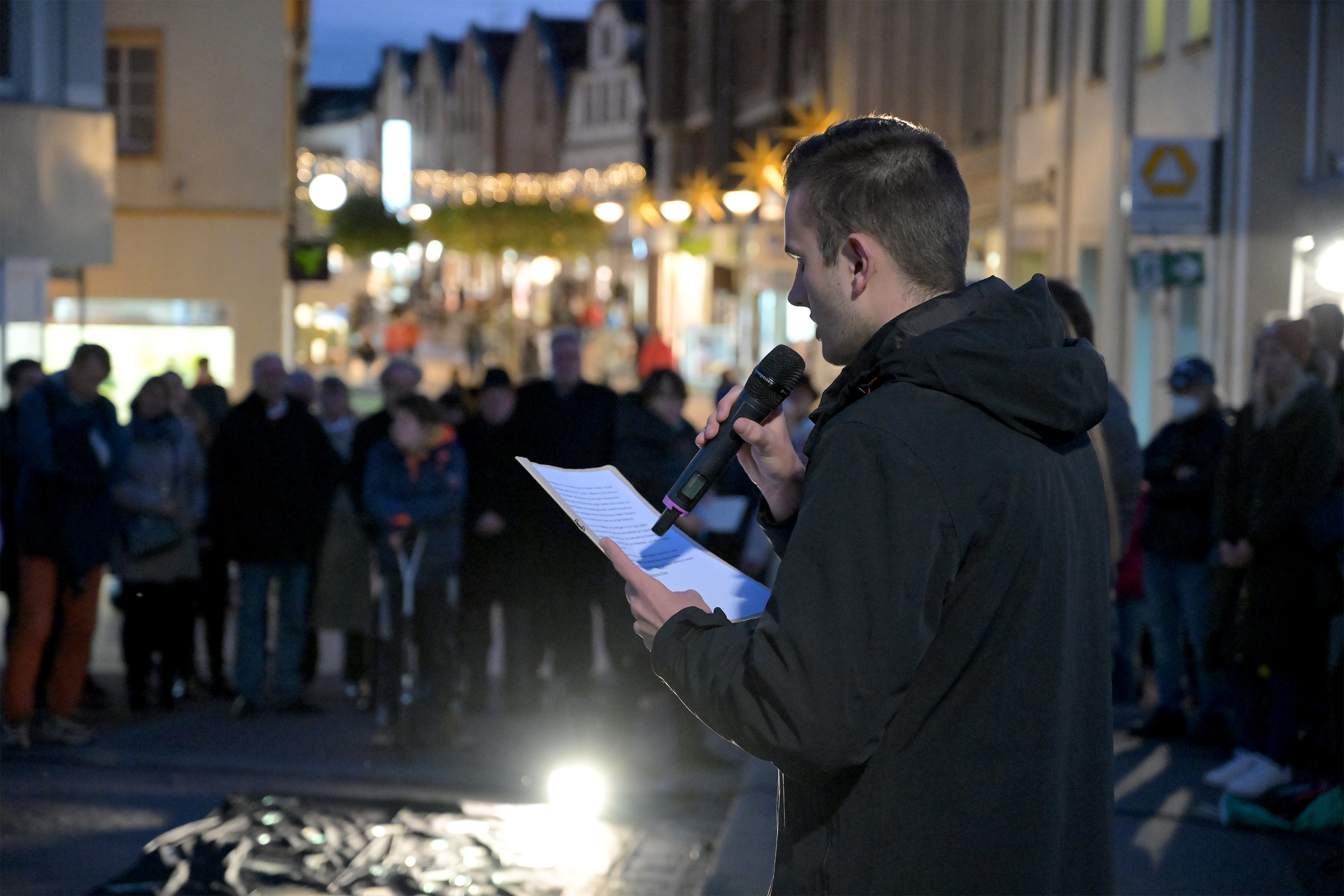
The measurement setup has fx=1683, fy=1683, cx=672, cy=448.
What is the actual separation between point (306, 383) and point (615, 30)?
216 ft

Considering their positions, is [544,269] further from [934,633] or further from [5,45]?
[934,633]

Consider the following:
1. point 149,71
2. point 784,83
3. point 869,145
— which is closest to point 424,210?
point 784,83

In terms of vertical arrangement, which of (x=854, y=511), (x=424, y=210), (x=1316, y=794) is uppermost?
(x=424, y=210)

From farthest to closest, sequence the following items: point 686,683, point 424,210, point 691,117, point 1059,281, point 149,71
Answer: point 691,117
point 424,210
point 149,71
point 1059,281
point 686,683

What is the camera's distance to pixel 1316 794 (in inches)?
267

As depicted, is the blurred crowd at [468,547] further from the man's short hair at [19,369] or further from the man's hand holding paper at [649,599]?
the man's hand holding paper at [649,599]

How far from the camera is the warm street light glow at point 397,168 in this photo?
169 ft

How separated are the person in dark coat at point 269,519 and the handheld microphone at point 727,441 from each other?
7083mm

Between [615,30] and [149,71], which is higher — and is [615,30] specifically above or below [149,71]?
above

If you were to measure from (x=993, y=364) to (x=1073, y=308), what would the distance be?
12.6 ft

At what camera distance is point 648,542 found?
2.59m

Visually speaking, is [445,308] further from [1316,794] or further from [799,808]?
[799,808]

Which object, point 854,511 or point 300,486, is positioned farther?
point 300,486

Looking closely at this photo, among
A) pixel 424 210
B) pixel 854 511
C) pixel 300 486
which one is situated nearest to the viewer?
pixel 854 511
